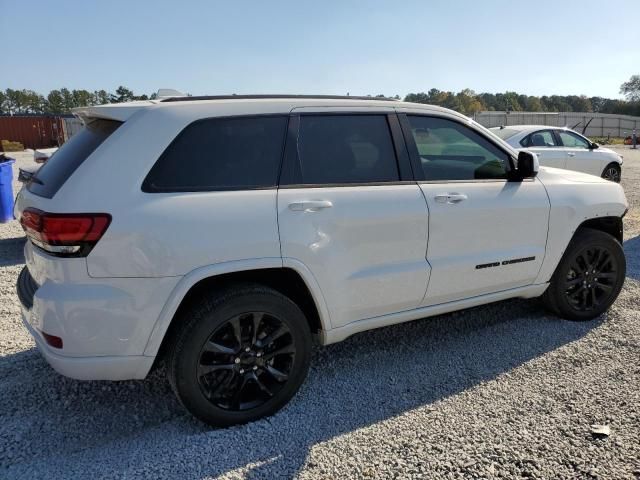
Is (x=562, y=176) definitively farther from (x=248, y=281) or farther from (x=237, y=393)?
(x=237, y=393)

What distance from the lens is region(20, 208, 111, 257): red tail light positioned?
2.38 metres

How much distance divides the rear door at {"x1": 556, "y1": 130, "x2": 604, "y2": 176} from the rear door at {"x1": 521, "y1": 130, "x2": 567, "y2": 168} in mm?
192

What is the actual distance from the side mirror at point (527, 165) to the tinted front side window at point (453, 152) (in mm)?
107

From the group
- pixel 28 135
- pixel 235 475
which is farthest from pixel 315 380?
pixel 28 135

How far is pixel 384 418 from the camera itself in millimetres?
2947

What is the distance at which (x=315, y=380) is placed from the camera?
340 cm

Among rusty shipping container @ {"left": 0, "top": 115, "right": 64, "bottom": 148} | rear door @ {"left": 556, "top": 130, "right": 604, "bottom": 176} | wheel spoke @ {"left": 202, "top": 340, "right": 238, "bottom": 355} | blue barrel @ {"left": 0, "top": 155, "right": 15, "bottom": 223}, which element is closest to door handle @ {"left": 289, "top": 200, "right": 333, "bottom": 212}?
wheel spoke @ {"left": 202, "top": 340, "right": 238, "bottom": 355}

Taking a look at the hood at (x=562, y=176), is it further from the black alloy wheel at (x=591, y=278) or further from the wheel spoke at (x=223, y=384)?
the wheel spoke at (x=223, y=384)

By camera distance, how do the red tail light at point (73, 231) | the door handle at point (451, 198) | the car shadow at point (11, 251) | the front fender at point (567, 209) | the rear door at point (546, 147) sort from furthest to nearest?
the rear door at point (546, 147)
the car shadow at point (11, 251)
the front fender at point (567, 209)
the door handle at point (451, 198)
the red tail light at point (73, 231)

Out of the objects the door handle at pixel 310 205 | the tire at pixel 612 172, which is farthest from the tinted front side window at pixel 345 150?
the tire at pixel 612 172

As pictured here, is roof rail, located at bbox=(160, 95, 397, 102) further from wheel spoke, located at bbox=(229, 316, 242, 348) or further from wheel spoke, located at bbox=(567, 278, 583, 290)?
wheel spoke, located at bbox=(567, 278, 583, 290)

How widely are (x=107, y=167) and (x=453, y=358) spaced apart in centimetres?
266

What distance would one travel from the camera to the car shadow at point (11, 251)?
6.00 meters

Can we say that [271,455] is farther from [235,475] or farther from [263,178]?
[263,178]
